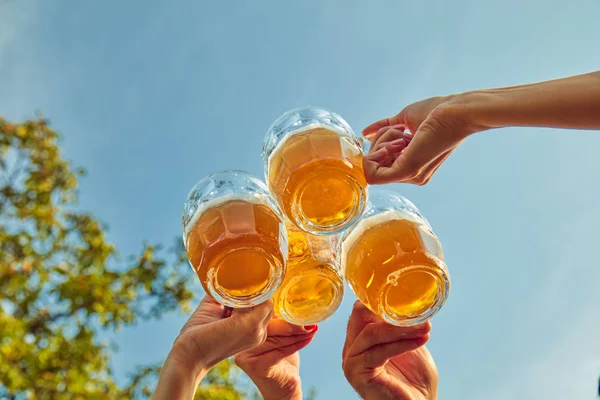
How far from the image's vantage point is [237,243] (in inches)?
62.7

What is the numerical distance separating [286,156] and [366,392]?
987 mm

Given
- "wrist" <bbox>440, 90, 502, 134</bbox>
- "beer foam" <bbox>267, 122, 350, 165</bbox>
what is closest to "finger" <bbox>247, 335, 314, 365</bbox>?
"beer foam" <bbox>267, 122, 350, 165</bbox>

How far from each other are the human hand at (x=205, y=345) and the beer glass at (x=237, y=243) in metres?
0.14

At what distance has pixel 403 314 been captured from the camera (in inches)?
69.7

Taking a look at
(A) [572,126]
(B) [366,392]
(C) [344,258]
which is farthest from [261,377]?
(A) [572,126]

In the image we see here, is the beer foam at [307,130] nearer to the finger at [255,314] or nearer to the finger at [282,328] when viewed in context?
the finger at [255,314]

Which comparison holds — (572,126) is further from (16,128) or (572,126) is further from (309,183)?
(16,128)

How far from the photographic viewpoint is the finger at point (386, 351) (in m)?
1.95

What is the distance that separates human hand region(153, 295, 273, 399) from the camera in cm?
186

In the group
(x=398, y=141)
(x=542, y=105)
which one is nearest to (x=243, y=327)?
(x=398, y=141)

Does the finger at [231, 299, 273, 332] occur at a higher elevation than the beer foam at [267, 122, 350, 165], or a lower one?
lower

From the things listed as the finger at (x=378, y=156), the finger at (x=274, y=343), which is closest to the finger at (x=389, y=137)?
the finger at (x=378, y=156)

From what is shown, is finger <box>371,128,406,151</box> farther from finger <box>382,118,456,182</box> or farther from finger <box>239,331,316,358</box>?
finger <box>239,331,316,358</box>

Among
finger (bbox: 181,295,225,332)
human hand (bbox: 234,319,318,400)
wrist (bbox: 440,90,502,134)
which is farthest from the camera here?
human hand (bbox: 234,319,318,400)
